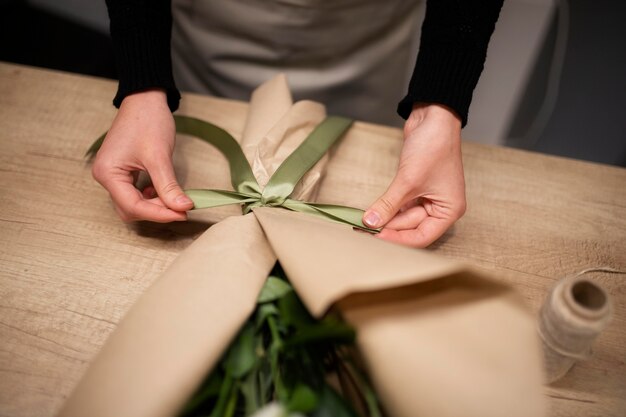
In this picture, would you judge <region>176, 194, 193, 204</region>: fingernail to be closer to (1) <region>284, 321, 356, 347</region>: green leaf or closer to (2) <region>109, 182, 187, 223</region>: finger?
(2) <region>109, 182, 187, 223</region>: finger

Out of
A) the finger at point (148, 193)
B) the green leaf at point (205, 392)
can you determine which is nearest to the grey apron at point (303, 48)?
the finger at point (148, 193)

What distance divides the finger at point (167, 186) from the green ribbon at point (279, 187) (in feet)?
0.05

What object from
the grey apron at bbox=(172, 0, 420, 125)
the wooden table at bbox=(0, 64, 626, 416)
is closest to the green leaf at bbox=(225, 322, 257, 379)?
the wooden table at bbox=(0, 64, 626, 416)

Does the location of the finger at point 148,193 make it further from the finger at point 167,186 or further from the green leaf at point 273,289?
the green leaf at point 273,289

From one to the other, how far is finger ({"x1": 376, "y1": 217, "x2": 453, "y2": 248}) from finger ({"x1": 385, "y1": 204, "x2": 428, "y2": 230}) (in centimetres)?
1

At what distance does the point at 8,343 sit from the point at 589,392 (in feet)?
2.08

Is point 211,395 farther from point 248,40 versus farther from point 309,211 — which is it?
point 248,40

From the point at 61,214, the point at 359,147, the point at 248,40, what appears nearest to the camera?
the point at 61,214

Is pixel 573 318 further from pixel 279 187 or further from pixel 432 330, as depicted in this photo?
pixel 279 187

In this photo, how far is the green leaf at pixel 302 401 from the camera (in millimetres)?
344

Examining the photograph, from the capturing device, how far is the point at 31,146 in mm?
692

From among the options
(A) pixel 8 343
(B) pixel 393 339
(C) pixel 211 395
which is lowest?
(A) pixel 8 343

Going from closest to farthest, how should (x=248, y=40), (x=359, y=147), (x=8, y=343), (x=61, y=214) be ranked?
(x=8, y=343), (x=61, y=214), (x=359, y=147), (x=248, y=40)

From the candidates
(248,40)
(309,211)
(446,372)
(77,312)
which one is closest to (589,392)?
(446,372)
